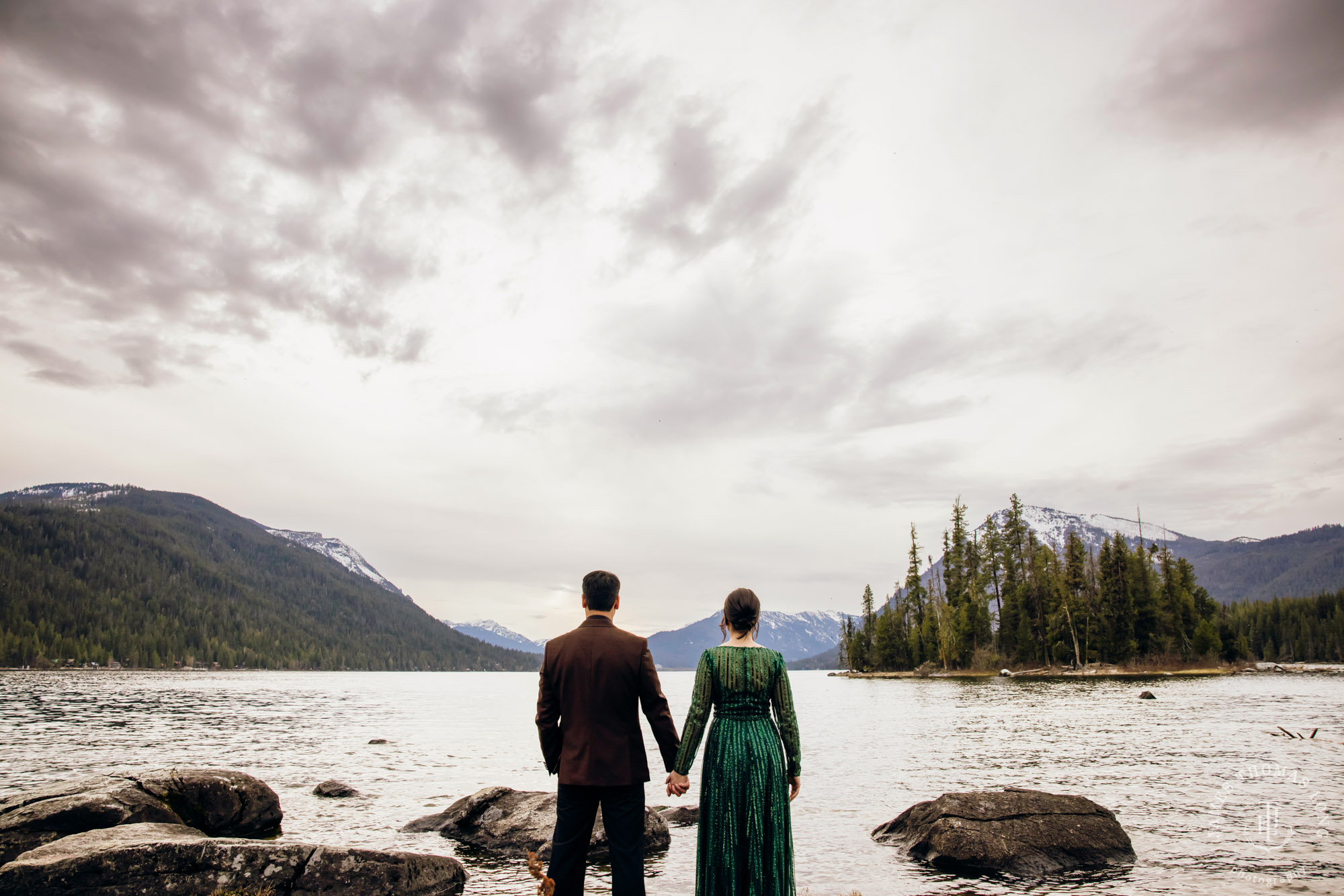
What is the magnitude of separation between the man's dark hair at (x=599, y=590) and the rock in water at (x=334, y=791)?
55.5ft

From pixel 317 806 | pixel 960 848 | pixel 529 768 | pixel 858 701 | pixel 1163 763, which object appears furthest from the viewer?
pixel 858 701

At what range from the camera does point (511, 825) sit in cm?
1470

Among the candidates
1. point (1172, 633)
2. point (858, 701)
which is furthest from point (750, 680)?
point (1172, 633)

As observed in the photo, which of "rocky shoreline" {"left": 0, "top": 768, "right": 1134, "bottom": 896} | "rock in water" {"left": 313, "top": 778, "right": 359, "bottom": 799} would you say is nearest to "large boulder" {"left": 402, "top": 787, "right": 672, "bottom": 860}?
"rocky shoreline" {"left": 0, "top": 768, "right": 1134, "bottom": 896}

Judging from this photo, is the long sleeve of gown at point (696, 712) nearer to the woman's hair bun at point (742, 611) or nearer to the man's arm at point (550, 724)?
the woman's hair bun at point (742, 611)

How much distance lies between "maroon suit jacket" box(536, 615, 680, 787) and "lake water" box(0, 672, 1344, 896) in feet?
19.4

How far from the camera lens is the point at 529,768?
2731 cm

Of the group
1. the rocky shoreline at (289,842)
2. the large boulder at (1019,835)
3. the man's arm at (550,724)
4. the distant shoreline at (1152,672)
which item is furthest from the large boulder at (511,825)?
the distant shoreline at (1152,672)

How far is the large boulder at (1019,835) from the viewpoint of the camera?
12297 millimetres

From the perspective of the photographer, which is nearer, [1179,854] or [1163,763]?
[1179,854]

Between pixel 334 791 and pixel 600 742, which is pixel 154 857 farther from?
pixel 334 791

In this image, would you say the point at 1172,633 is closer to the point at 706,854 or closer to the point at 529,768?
the point at 529,768

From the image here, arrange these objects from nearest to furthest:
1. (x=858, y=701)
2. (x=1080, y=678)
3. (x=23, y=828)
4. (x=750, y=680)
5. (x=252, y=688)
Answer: (x=750, y=680)
(x=23, y=828)
(x=858, y=701)
(x=1080, y=678)
(x=252, y=688)

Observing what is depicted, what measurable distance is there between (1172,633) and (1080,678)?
17751mm
